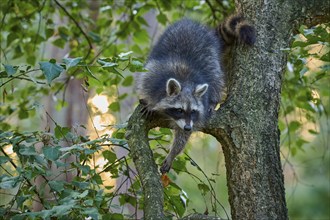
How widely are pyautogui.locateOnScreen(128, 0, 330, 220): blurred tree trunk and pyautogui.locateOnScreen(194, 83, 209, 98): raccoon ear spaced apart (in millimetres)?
517

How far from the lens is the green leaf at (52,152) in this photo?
2662 millimetres

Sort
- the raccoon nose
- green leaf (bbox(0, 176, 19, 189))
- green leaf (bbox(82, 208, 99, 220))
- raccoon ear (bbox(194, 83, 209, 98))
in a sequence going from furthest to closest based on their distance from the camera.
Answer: raccoon ear (bbox(194, 83, 209, 98)) → the raccoon nose → green leaf (bbox(0, 176, 19, 189)) → green leaf (bbox(82, 208, 99, 220))

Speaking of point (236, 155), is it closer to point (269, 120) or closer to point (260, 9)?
point (269, 120)

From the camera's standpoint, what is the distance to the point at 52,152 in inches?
106

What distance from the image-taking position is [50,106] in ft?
27.6

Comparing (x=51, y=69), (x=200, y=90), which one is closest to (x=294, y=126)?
(x=200, y=90)

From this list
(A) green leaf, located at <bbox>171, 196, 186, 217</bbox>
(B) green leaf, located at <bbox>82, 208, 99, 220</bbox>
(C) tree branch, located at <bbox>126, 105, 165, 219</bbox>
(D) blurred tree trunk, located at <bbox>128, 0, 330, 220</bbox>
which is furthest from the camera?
(A) green leaf, located at <bbox>171, 196, 186, 217</bbox>

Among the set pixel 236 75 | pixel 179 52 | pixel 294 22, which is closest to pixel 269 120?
pixel 236 75

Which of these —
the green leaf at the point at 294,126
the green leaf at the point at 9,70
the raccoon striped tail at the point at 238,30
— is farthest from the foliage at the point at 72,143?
the green leaf at the point at 294,126

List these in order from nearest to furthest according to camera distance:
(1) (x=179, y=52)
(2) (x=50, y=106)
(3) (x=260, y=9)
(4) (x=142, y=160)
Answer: (4) (x=142, y=160) → (3) (x=260, y=9) → (1) (x=179, y=52) → (2) (x=50, y=106)

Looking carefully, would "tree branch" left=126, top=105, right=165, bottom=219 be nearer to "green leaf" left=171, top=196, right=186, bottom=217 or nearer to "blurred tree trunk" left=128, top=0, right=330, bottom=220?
"blurred tree trunk" left=128, top=0, right=330, bottom=220

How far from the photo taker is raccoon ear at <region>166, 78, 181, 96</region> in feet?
13.6

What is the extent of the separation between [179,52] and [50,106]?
14.3 feet

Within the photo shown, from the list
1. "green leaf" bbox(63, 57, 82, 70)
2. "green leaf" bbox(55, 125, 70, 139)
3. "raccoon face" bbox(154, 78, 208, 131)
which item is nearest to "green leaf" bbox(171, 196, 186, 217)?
"green leaf" bbox(55, 125, 70, 139)
